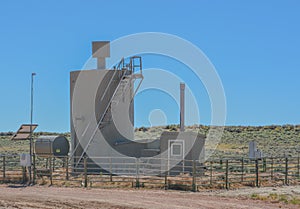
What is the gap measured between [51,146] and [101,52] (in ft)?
16.3

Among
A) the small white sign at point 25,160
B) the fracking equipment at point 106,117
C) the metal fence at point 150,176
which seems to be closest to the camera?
the metal fence at point 150,176

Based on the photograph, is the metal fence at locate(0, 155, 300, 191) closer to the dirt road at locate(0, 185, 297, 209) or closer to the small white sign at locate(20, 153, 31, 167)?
the small white sign at locate(20, 153, 31, 167)

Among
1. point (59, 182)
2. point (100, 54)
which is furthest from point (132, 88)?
point (59, 182)

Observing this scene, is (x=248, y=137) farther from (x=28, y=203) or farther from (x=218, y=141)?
(x=28, y=203)

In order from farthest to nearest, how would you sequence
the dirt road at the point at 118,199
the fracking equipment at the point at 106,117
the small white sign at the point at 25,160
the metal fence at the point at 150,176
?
the fracking equipment at the point at 106,117 → the small white sign at the point at 25,160 → the metal fence at the point at 150,176 → the dirt road at the point at 118,199

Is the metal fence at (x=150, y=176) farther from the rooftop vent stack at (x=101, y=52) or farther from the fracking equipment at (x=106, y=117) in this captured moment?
the rooftop vent stack at (x=101, y=52)

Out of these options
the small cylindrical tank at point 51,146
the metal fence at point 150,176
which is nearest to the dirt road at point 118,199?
the metal fence at point 150,176

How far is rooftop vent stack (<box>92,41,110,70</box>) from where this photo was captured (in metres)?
27.1

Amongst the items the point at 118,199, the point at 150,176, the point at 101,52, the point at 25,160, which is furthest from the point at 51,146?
the point at 118,199

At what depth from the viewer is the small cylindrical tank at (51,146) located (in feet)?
84.4

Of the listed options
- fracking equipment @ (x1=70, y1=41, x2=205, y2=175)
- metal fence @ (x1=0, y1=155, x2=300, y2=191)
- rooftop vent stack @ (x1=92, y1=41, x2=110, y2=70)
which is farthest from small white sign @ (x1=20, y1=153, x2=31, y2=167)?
rooftop vent stack @ (x1=92, y1=41, x2=110, y2=70)

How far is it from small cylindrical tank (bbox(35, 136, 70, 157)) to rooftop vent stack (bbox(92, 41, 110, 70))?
3.88 m

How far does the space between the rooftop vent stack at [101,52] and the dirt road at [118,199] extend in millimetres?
8320

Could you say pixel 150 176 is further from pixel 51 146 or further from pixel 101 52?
pixel 101 52
